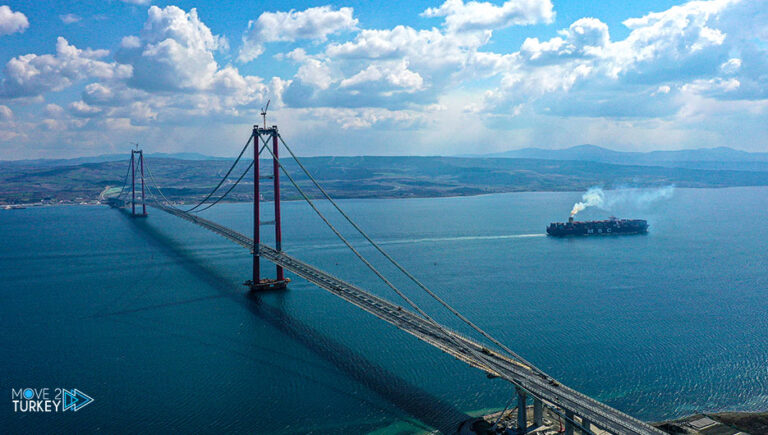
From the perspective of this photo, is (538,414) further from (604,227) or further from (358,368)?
(604,227)

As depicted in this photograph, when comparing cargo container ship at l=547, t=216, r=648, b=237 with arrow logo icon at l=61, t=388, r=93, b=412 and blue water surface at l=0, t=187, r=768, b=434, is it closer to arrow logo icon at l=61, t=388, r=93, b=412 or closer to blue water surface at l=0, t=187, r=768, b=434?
blue water surface at l=0, t=187, r=768, b=434

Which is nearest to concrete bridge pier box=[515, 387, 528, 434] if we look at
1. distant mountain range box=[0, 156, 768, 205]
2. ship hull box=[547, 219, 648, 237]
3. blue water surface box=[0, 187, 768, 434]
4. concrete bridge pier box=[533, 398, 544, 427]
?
concrete bridge pier box=[533, 398, 544, 427]

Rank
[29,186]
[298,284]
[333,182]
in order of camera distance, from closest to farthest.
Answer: [298,284]
[29,186]
[333,182]

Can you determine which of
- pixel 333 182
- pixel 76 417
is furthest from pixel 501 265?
pixel 333 182

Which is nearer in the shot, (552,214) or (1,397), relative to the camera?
(1,397)

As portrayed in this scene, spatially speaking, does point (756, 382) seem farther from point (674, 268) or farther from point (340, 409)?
point (674, 268)

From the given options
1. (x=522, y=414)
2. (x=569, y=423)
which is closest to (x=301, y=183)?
(x=522, y=414)
